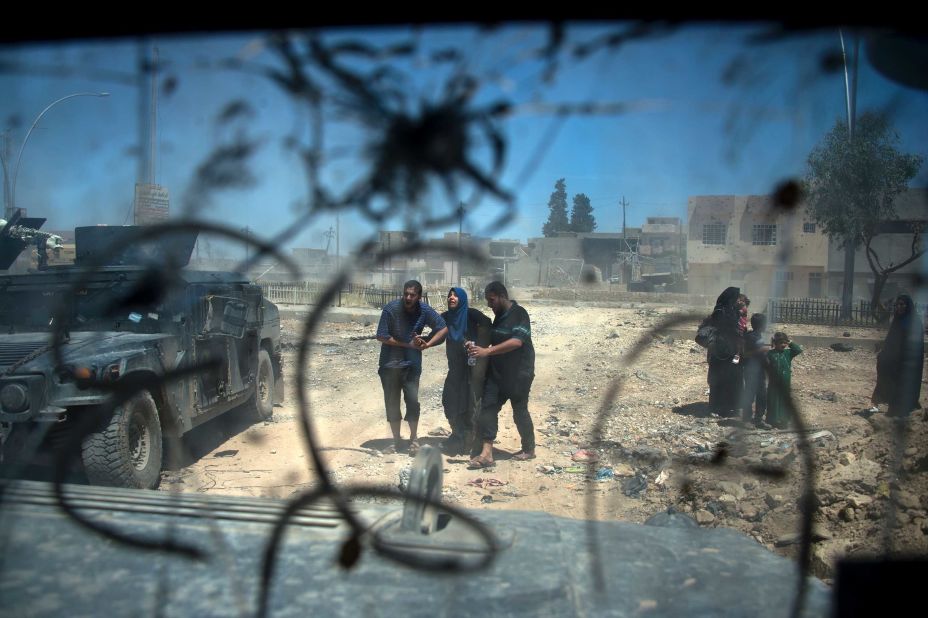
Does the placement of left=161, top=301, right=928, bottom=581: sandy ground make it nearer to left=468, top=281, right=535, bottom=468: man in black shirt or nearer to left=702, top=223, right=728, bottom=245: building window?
→ left=468, top=281, right=535, bottom=468: man in black shirt

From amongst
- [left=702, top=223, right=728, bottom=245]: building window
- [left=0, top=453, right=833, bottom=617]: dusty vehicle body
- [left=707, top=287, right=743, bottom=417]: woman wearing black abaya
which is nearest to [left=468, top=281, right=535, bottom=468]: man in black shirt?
[left=707, top=287, right=743, bottom=417]: woman wearing black abaya

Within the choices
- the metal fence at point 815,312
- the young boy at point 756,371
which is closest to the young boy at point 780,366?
the young boy at point 756,371

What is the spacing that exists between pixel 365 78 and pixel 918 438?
17.7 feet

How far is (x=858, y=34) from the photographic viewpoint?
2.07 meters

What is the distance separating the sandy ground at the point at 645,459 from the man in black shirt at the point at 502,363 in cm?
39

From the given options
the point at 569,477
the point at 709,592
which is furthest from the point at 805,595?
the point at 569,477

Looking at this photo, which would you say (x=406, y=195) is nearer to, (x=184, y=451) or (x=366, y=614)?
(x=366, y=614)

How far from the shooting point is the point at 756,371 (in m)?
7.50

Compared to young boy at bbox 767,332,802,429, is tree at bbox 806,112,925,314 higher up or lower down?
higher up

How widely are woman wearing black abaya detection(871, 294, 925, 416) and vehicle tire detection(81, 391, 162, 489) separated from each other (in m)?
6.65

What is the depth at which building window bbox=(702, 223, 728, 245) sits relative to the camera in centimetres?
1597

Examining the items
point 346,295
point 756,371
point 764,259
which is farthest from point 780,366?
point 346,295

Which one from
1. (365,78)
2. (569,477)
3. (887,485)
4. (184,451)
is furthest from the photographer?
(184,451)

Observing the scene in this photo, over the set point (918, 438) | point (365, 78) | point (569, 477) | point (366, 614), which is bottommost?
point (569, 477)
